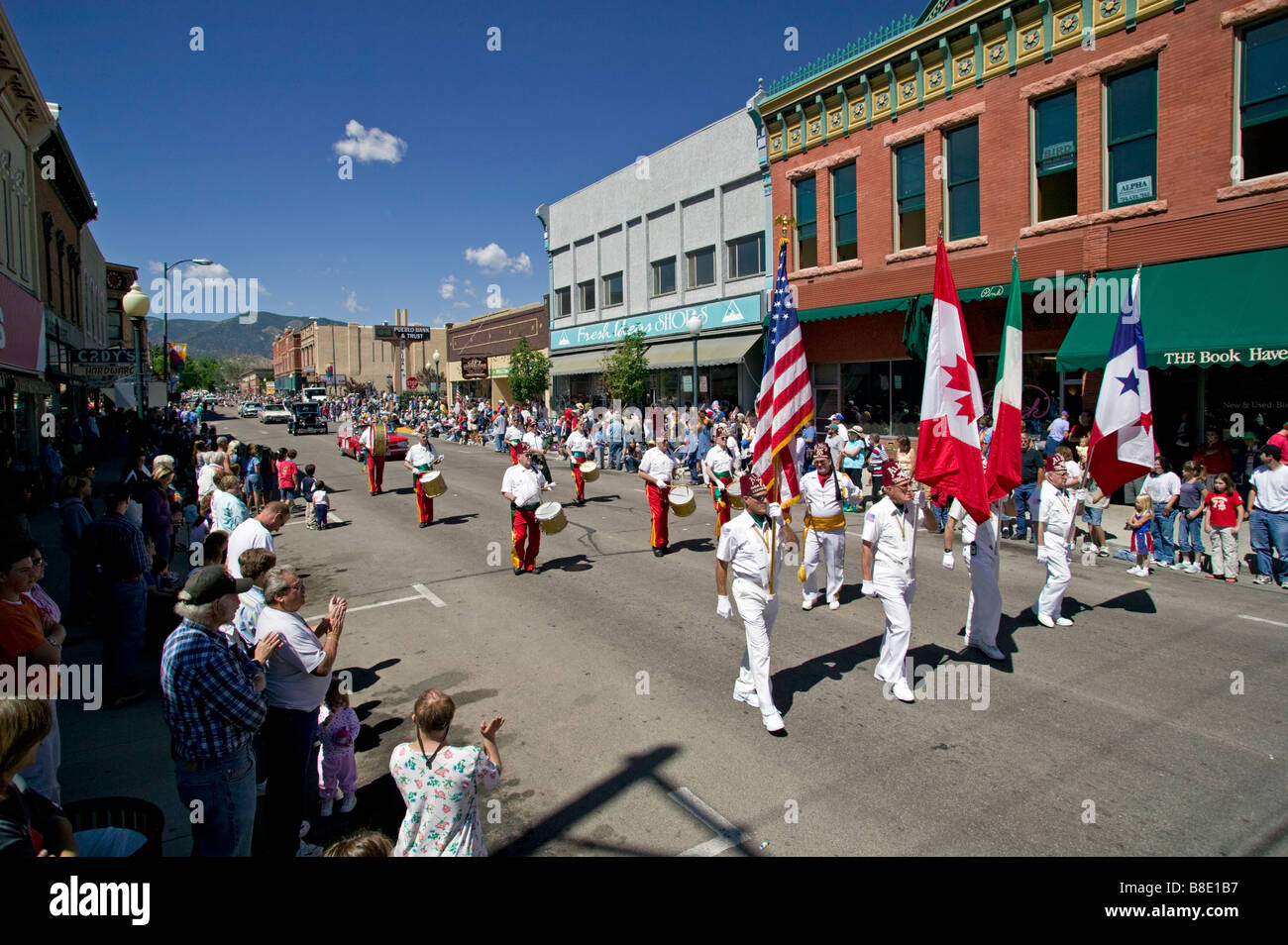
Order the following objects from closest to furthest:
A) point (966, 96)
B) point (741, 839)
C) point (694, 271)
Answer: point (741, 839)
point (966, 96)
point (694, 271)

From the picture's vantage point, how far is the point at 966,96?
19.1m

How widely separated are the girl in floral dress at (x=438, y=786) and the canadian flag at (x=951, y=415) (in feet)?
17.4

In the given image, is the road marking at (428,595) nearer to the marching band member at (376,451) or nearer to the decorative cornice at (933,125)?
the marching band member at (376,451)

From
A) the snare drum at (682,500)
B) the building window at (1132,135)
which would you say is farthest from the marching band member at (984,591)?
the building window at (1132,135)

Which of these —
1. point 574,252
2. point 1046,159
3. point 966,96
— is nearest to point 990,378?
point 1046,159

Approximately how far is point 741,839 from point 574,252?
34.9 m

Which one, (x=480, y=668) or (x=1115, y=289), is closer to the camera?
(x=480, y=668)

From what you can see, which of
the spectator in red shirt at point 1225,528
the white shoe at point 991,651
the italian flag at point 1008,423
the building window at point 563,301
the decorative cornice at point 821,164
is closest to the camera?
the white shoe at point 991,651

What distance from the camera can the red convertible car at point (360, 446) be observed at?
86.6ft

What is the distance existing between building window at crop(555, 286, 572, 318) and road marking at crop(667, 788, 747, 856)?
1366 inches

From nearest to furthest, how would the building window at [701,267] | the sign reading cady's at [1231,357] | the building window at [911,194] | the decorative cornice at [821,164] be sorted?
the sign reading cady's at [1231,357], the building window at [911,194], the decorative cornice at [821,164], the building window at [701,267]

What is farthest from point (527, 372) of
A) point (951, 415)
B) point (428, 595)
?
point (951, 415)

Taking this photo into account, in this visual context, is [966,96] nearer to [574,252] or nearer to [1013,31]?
[1013,31]
